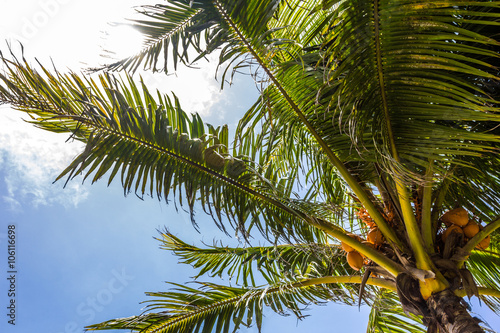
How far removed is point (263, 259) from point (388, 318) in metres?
1.25

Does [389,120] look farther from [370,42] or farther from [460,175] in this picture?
[460,175]

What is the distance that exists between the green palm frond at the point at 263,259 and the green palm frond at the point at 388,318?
394mm

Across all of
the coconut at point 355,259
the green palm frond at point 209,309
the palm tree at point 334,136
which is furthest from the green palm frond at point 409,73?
the green palm frond at point 209,309

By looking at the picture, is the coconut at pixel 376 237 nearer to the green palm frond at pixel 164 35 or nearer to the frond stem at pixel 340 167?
the frond stem at pixel 340 167

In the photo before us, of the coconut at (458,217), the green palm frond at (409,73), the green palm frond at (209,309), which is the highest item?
the green palm frond at (409,73)

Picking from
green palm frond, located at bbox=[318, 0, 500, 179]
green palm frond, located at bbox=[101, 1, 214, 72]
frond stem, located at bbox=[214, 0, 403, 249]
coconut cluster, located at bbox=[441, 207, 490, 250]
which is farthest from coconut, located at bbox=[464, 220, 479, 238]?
green palm frond, located at bbox=[101, 1, 214, 72]

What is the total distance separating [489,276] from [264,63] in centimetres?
249

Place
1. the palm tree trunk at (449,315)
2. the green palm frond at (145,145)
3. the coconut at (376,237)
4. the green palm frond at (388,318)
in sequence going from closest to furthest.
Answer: the palm tree trunk at (449,315) < the green palm frond at (145,145) < the coconut at (376,237) < the green palm frond at (388,318)

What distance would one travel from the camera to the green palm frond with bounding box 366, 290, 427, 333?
3159 mm

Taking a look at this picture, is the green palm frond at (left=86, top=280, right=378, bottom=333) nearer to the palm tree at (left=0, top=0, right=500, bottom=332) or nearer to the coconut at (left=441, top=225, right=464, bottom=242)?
the palm tree at (left=0, top=0, right=500, bottom=332)

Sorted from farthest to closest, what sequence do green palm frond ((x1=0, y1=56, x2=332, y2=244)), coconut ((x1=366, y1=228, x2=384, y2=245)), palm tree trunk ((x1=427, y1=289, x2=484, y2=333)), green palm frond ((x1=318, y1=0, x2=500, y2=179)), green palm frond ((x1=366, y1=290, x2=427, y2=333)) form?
green palm frond ((x1=366, y1=290, x2=427, y2=333)) → coconut ((x1=366, y1=228, x2=384, y2=245)) → green palm frond ((x1=0, y1=56, x2=332, y2=244)) → palm tree trunk ((x1=427, y1=289, x2=484, y2=333)) → green palm frond ((x1=318, y1=0, x2=500, y2=179))

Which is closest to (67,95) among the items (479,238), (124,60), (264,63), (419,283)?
(124,60)

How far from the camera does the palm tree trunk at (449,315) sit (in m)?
1.73

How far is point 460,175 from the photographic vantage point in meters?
2.47
